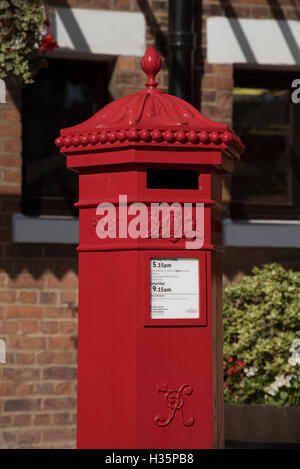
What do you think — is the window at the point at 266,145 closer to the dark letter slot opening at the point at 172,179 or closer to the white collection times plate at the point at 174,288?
the dark letter slot opening at the point at 172,179

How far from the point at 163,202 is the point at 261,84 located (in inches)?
176

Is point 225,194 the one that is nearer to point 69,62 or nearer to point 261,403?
point 69,62

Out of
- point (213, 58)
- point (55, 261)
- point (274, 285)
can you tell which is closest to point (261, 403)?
point (274, 285)

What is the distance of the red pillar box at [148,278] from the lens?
371 cm

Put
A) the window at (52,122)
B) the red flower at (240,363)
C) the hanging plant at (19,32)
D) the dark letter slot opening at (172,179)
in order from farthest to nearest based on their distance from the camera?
the window at (52,122)
the hanging plant at (19,32)
the red flower at (240,363)
the dark letter slot opening at (172,179)

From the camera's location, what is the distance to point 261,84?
25.9ft

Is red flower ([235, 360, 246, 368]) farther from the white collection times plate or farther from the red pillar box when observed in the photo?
the white collection times plate

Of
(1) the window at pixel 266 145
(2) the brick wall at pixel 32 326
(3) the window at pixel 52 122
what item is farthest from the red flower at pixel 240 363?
(3) the window at pixel 52 122

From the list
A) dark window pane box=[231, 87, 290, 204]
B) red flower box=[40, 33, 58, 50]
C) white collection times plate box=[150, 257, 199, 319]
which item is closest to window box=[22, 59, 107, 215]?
red flower box=[40, 33, 58, 50]

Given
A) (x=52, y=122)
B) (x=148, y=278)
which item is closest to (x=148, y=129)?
(x=148, y=278)

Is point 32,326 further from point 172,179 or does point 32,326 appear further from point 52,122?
point 172,179

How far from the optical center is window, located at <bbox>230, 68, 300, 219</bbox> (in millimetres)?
7793

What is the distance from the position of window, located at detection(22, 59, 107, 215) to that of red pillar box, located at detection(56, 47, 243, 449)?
353cm

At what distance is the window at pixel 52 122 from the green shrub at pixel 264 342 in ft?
6.26
